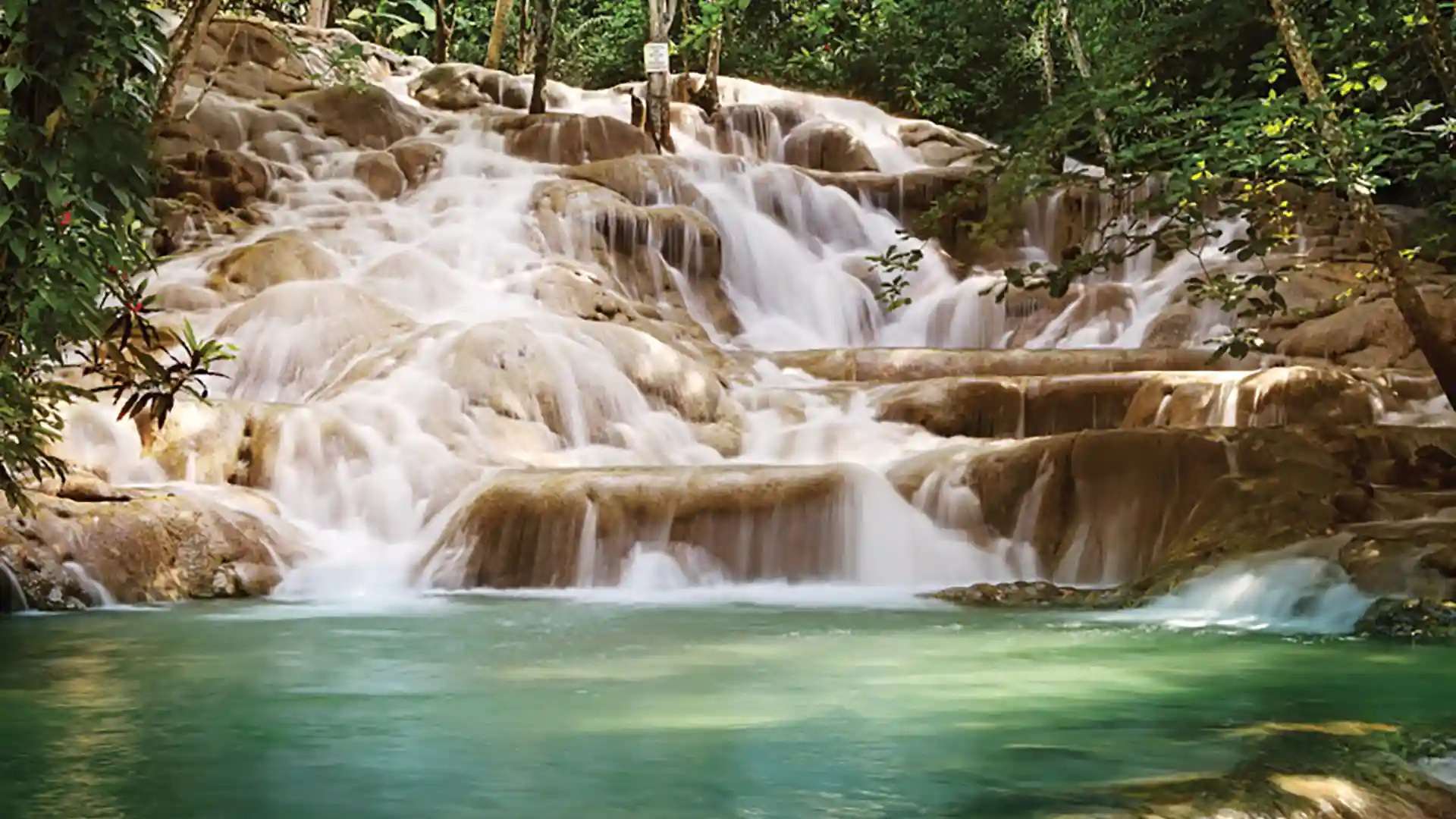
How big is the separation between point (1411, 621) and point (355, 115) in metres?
16.6

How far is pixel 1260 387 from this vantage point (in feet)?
33.8

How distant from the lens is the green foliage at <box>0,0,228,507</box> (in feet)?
12.4

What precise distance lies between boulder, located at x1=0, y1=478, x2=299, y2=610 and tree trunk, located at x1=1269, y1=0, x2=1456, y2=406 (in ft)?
21.0

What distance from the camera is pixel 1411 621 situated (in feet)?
20.2

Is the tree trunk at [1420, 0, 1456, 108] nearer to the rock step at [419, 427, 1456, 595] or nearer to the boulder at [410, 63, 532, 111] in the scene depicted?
the rock step at [419, 427, 1456, 595]

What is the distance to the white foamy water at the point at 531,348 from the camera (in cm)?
910

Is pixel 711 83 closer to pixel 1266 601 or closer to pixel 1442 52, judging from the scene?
pixel 1442 52

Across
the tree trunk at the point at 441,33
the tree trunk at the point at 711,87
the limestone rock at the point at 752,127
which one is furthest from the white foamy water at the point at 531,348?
the tree trunk at the point at 441,33

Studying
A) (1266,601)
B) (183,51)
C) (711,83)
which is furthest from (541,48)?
(1266,601)

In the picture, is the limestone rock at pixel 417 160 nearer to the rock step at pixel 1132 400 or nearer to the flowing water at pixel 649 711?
the rock step at pixel 1132 400

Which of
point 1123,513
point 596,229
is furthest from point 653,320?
point 1123,513

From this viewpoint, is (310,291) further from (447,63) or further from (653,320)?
(447,63)

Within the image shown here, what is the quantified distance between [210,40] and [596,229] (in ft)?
29.3

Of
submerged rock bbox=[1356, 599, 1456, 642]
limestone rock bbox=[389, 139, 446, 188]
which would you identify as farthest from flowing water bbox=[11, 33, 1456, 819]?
limestone rock bbox=[389, 139, 446, 188]
